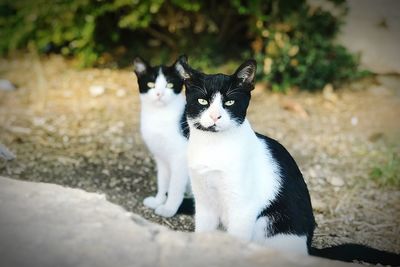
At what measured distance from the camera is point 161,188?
11.6 feet

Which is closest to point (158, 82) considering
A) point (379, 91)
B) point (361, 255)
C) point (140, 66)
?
point (140, 66)

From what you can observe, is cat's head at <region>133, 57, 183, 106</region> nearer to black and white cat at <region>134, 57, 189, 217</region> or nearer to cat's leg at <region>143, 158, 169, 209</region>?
black and white cat at <region>134, 57, 189, 217</region>

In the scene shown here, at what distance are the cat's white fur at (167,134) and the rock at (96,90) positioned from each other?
186 cm

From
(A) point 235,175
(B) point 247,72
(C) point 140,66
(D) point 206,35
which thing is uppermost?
(D) point 206,35

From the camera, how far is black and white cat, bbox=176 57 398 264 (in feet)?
7.79

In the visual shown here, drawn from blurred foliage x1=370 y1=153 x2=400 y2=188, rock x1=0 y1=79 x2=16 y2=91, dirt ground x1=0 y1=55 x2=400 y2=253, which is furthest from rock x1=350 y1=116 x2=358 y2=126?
rock x1=0 y1=79 x2=16 y2=91

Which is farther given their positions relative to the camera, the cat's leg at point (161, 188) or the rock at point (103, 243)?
the cat's leg at point (161, 188)

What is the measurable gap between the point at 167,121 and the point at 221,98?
952 millimetres

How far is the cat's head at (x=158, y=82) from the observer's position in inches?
128

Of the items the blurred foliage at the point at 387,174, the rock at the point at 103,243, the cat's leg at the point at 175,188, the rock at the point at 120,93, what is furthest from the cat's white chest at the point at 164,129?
the rock at the point at 120,93

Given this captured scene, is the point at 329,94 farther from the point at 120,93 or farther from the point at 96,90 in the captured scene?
the point at 96,90

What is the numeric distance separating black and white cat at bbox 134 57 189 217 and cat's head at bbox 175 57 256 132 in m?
0.82

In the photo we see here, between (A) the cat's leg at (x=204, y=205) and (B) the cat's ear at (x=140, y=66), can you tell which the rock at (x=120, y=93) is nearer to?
(B) the cat's ear at (x=140, y=66)

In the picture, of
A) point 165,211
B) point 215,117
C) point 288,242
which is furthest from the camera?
point 165,211
